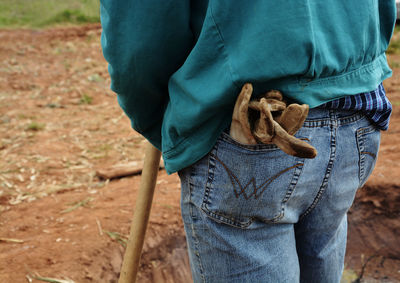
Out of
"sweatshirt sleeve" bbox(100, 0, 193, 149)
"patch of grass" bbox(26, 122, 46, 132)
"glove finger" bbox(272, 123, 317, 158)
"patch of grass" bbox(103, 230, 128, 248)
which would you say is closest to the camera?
"glove finger" bbox(272, 123, 317, 158)

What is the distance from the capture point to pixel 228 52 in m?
0.85

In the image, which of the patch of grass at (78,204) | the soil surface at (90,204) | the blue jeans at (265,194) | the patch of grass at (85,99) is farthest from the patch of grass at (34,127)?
the blue jeans at (265,194)

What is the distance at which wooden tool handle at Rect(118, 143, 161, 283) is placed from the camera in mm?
1407

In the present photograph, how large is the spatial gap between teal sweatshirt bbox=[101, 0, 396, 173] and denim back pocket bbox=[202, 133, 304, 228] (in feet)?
0.18

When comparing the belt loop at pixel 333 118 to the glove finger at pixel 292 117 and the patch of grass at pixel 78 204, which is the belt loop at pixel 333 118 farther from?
the patch of grass at pixel 78 204

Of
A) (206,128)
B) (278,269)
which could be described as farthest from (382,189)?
(206,128)

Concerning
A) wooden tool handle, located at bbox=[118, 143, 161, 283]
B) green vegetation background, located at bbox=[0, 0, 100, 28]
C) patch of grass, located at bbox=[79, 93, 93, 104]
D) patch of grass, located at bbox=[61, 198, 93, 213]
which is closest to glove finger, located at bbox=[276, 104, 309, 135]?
wooden tool handle, located at bbox=[118, 143, 161, 283]

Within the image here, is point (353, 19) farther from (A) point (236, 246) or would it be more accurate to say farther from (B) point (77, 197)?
(B) point (77, 197)

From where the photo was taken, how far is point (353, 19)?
874mm

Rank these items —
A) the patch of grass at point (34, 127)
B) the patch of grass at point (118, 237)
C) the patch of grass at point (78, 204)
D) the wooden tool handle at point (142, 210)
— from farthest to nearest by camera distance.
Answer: the patch of grass at point (34, 127), the patch of grass at point (78, 204), the patch of grass at point (118, 237), the wooden tool handle at point (142, 210)

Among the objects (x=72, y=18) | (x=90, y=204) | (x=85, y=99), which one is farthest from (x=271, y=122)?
(x=72, y=18)

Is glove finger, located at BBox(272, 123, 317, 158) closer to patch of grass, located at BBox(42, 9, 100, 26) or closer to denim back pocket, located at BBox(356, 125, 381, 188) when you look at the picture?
denim back pocket, located at BBox(356, 125, 381, 188)

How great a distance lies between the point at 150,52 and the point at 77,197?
2368 millimetres

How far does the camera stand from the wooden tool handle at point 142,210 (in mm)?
1407
